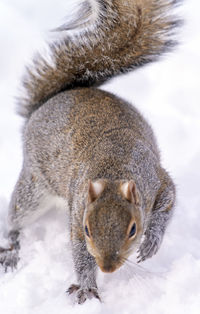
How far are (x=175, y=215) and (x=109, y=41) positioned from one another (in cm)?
127

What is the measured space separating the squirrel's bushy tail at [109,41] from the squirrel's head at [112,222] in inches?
57.9

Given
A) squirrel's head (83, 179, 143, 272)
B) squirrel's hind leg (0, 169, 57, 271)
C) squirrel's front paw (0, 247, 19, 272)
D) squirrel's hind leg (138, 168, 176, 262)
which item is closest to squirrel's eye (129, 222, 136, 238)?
squirrel's head (83, 179, 143, 272)

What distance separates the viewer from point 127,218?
220 cm

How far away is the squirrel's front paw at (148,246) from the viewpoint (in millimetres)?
2803

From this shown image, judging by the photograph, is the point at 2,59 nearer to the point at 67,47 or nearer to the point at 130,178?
the point at 67,47

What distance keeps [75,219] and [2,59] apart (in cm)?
266

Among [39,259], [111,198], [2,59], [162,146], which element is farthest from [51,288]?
[2,59]

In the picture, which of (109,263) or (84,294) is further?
(84,294)

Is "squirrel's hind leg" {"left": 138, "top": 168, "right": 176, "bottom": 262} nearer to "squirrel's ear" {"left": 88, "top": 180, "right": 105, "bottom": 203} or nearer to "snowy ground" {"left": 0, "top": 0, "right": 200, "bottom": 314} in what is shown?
"snowy ground" {"left": 0, "top": 0, "right": 200, "bottom": 314}

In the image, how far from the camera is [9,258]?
131 inches

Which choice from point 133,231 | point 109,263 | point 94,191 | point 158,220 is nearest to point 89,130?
point 158,220

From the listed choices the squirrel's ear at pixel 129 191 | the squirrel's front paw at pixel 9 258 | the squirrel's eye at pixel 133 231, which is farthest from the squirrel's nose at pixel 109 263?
the squirrel's front paw at pixel 9 258

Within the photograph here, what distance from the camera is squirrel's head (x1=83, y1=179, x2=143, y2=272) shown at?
2125 mm

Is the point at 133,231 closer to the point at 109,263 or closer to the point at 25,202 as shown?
the point at 109,263
